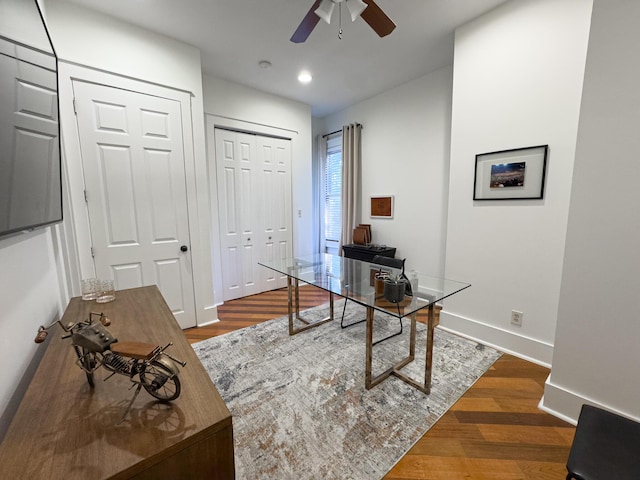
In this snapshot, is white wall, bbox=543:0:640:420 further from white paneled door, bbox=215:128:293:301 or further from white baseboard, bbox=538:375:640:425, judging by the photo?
white paneled door, bbox=215:128:293:301

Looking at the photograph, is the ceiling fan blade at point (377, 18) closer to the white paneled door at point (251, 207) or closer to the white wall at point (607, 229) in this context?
the white wall at point (607, 229)

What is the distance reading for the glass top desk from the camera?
1.67 metres

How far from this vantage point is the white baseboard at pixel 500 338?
85.9 inches

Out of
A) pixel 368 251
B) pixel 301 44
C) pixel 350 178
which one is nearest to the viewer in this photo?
pixel 301 44

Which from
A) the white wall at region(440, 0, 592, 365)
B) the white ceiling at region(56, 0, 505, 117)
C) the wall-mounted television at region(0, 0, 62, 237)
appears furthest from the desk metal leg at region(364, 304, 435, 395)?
the white ceiling at region(56, 0, 505, 117)

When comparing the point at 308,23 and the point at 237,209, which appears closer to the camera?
the point at 308,23

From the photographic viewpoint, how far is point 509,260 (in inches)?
90.5

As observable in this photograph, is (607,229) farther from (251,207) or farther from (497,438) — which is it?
(251,207)

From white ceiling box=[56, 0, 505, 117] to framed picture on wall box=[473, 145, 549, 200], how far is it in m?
1.20

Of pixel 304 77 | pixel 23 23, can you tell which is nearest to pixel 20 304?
pixel 23 23

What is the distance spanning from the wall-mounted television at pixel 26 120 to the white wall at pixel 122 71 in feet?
3.15

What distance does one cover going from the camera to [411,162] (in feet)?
11.5

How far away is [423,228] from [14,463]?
355cm

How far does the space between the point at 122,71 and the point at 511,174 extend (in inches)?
135
